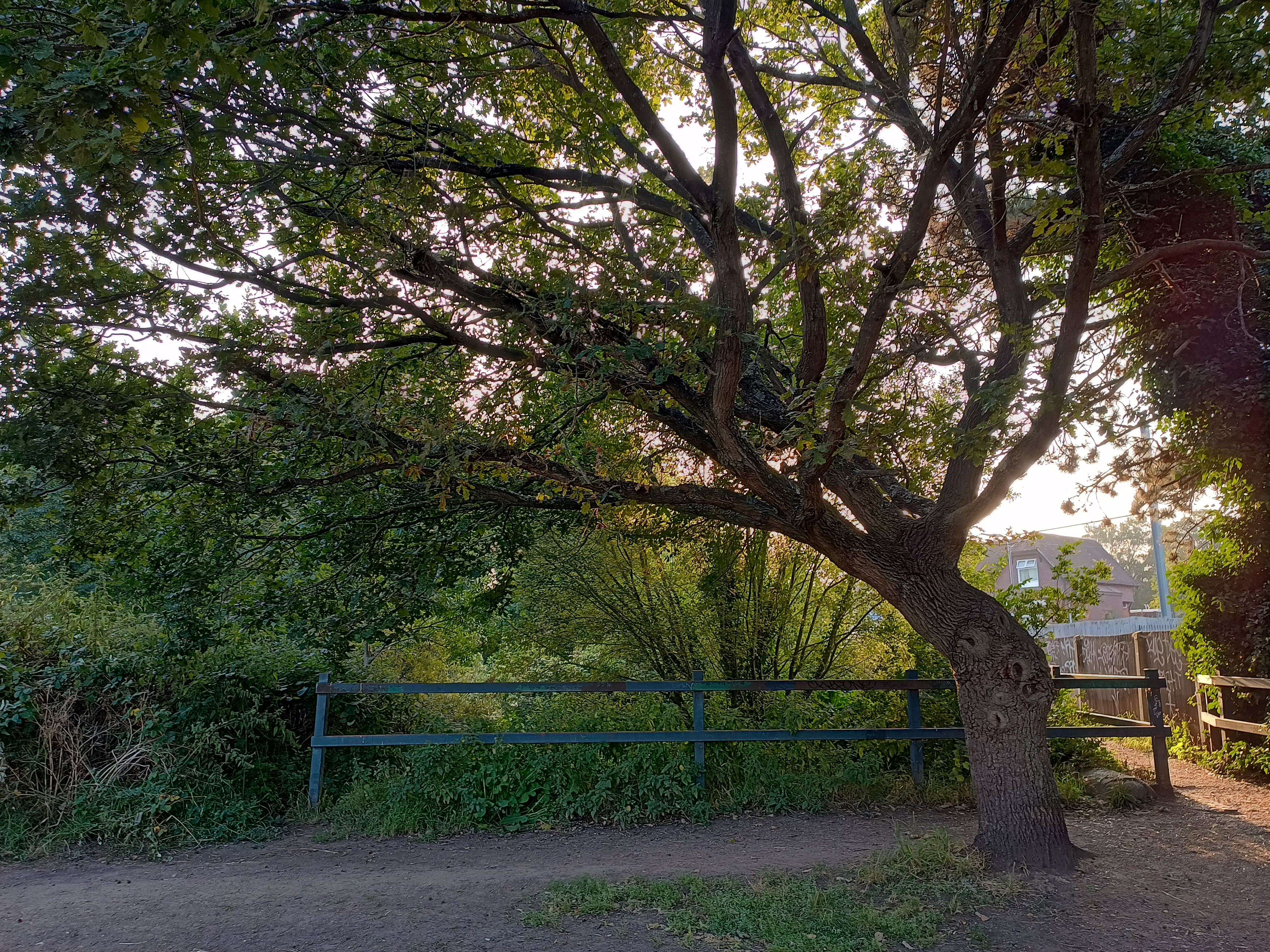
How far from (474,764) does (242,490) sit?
3234 millimetres

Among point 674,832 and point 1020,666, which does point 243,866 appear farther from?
point 1020,666

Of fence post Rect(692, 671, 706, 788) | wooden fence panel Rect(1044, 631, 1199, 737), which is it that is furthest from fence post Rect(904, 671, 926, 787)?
wooden fence panel Rect(1044, 631, 1199, 737)

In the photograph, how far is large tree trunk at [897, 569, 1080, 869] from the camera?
5586 millimetres

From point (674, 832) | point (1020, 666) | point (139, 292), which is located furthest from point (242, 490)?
point (1020, 666)

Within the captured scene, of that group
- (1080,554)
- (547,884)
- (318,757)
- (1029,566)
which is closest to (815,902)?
(547,884)

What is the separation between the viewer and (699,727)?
8.04 m

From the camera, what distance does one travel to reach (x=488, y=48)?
6488 millimetres

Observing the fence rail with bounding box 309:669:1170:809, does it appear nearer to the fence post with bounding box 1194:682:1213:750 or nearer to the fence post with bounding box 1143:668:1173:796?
the fence post with bounding box 1143:668:1173:796

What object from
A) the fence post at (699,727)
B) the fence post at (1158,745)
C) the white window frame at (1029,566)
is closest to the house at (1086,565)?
the white window frame at (1029,566)

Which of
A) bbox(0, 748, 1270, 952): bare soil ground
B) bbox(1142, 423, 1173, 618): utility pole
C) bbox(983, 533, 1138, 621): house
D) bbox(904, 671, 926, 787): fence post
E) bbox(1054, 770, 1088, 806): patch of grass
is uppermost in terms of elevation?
bbox(983, 533, 1138, 621): house

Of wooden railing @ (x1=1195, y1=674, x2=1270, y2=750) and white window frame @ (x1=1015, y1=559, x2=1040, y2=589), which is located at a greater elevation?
white window frame @ (x1=1015, y1=559, x2=1040, y2=589)

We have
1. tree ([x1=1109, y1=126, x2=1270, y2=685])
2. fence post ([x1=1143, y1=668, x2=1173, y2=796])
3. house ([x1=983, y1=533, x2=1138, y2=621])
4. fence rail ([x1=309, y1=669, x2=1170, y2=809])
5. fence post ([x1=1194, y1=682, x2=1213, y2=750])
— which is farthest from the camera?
house ([x1=983, y1=533, x2=1138, y2=621])

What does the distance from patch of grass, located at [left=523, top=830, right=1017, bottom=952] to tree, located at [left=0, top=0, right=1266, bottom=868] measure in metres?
0.51

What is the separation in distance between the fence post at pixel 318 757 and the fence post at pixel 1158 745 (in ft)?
26.9
